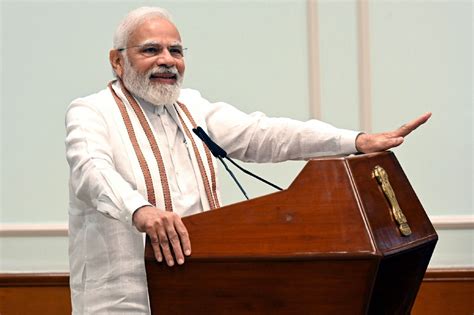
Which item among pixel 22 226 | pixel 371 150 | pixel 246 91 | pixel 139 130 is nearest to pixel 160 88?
pixel 139 130

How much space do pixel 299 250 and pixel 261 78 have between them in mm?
2395

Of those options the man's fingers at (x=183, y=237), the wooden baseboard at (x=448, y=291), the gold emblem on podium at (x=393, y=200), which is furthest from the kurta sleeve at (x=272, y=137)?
the wooden baseboard at (x=448, y=291)

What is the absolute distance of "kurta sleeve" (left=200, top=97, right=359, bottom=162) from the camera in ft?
9.93

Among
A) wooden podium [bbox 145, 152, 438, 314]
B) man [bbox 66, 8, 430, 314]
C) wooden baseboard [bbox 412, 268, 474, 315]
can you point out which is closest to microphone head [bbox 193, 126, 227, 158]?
man [bbox 66, 8, 430, 314]

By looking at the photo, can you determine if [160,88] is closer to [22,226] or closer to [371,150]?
[371,150]

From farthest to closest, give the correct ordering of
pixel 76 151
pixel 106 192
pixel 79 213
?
1. pixel 79 213
2. pixel 76 151
3. pixel 106 192

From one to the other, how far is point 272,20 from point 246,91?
14.1 inches

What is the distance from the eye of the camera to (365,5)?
4539mm

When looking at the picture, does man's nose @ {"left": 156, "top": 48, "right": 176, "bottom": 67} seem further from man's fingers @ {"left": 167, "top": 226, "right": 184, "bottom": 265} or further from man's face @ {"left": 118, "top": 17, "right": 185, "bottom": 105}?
man's fingers @ {"left": 167, "top": 226, "right": 184, "bottom": 265}

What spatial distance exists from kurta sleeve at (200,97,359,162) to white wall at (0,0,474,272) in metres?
1.33

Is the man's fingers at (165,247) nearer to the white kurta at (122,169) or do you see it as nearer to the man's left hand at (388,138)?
the white kurta at (122,169)

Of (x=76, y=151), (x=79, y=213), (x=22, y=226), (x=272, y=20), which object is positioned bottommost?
(x=22, y=226)

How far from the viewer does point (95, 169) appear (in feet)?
8.73

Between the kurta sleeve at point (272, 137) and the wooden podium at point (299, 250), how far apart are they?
1.67 feet
